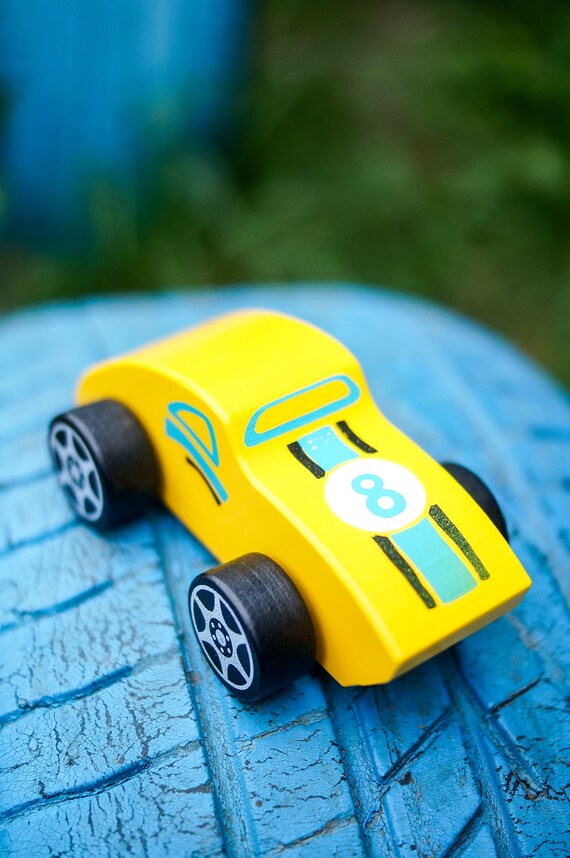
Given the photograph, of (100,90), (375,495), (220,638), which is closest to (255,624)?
(220,638)

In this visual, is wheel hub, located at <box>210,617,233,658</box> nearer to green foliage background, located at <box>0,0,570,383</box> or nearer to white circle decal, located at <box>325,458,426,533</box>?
white circle decal, located at <box>325,458,426,533</box>

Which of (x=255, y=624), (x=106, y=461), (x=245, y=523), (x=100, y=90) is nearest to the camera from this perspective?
(x=255, y=624)

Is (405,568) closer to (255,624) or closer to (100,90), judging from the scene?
(255,624)

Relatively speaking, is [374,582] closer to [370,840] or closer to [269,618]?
[269,618]

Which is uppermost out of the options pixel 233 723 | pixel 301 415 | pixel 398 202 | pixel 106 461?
pixel 301 415

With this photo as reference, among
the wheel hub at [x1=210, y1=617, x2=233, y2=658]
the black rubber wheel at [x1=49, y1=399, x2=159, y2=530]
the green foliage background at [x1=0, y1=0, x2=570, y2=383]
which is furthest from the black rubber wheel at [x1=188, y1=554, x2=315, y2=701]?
the green foliage background at [x1=0, y1=0, x2=570, y2=383]

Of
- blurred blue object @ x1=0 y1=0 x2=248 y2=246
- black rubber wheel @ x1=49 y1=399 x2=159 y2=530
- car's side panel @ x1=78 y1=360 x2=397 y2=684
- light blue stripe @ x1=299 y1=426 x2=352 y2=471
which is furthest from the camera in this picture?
blurred blue object @ x1=0 y1=0 x2=248 y2=246

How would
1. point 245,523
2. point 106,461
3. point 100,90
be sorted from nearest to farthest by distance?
point 245,523, point 106,461, point 100,90
